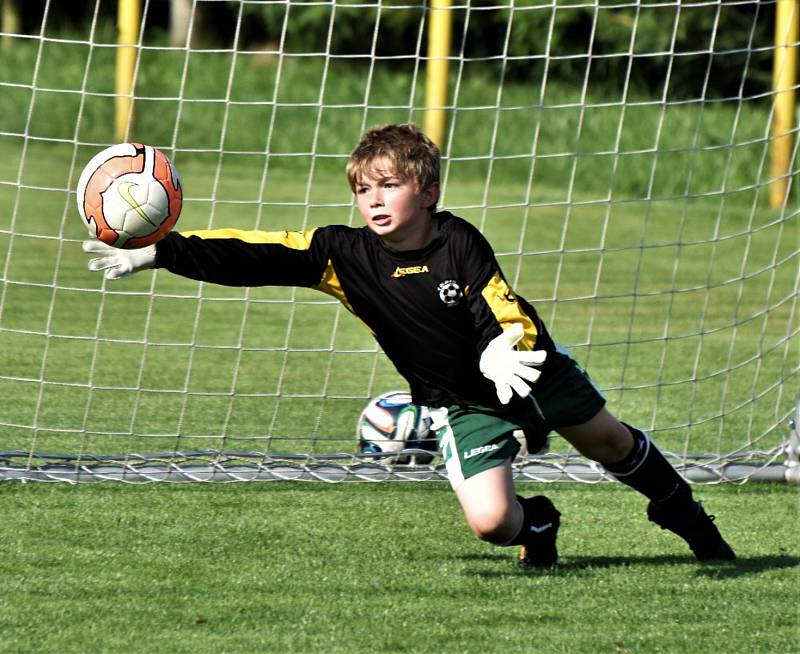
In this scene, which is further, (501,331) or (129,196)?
(129,196)

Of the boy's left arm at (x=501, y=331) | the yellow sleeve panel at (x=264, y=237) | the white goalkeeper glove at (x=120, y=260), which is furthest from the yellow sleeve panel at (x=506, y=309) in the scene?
the white goalkeeper glove at (x=120, y=260)

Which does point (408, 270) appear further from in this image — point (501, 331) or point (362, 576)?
point (362, 576)

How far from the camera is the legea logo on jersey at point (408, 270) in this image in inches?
169

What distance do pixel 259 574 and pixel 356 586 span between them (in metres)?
0.31

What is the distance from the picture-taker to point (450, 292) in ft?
13.9

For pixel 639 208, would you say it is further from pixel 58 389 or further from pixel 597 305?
pixel 58 389

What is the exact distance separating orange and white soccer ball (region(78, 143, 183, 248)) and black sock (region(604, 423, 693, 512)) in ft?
5.33

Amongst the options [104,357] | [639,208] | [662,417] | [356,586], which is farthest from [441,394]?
[639,208]

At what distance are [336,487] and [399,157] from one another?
163 centimetres

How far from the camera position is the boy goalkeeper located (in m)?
4.21

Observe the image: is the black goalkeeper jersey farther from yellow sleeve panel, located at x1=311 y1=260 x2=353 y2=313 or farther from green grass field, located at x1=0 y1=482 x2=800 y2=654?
green grass field, located at x1=0 y1=482 x2=800 y2=654

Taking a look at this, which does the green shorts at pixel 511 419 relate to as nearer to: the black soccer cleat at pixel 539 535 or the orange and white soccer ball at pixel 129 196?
the black soccer cleat at pixel 539 535

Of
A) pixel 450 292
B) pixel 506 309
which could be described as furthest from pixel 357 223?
pixel 506 309

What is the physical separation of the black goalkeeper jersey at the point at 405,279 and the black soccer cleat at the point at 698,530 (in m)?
0.68
